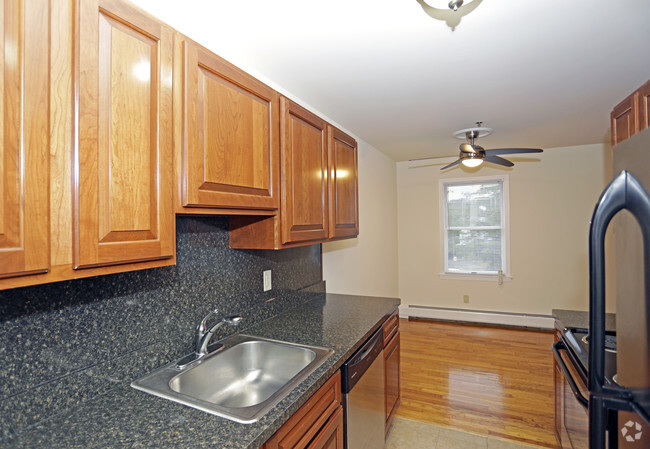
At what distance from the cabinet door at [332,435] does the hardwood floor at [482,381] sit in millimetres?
1402

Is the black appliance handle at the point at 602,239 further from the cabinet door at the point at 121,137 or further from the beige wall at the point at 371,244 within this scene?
the beige wall at the point at 371,244

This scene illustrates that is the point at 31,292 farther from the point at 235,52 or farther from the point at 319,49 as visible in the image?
the point at 319,49

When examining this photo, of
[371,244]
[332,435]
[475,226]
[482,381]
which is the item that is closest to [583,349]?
[332,435]

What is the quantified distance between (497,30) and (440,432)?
2634mm

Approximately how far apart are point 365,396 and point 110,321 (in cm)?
130

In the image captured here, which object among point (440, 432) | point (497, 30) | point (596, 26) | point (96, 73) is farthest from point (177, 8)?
point (440, 432)

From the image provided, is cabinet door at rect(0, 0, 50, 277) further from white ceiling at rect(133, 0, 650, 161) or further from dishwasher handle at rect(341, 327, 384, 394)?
dishwasher handle at rect(341, 327, 384, 394)

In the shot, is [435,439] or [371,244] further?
[371,244]

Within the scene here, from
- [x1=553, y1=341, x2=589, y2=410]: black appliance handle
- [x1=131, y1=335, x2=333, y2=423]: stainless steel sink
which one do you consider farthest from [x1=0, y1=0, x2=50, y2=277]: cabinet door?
[x1=553, y1=341, x2=589, y2=410]: black appliance handle

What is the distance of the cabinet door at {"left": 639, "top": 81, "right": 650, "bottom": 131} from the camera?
1768 millimetres

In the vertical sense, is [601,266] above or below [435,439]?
above

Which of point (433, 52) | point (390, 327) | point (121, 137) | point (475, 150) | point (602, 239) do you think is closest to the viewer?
point (602, 239)

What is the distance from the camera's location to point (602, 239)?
2.13ft

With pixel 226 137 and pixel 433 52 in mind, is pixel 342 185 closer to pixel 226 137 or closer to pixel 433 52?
pixel 433 52
